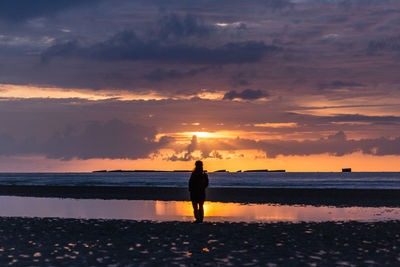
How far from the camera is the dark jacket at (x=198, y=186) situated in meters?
23.2

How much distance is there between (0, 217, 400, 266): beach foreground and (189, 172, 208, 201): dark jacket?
50.3 inches

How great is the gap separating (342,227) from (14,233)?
11.9 metres

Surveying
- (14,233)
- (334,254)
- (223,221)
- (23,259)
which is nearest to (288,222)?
(223,221)

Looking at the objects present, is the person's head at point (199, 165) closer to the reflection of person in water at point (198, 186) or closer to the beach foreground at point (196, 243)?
the reflection of person in water at point (198, 186)

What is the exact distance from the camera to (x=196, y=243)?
53.9 feet

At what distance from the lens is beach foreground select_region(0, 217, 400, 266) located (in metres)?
13.3

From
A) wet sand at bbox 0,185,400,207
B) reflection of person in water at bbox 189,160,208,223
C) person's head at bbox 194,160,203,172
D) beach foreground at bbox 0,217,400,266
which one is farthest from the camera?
wet sand at bbox 0,185,400,207

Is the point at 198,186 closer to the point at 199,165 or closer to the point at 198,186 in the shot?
the point at 198,186

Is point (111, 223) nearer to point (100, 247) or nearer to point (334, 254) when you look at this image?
point (100, 247)

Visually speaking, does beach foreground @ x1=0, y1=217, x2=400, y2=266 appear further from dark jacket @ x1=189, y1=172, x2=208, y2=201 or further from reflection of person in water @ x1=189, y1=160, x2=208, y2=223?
dark jacket @ x1=189, y1=172, x2=208, y2=201

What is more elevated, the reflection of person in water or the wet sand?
the reflection of person in water

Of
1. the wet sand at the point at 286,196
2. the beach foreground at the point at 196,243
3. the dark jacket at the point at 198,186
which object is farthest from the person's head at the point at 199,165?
the wet sand at the point at 286,196

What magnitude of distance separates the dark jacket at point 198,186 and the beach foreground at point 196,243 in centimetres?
128

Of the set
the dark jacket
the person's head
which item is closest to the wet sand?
the dark jacket
